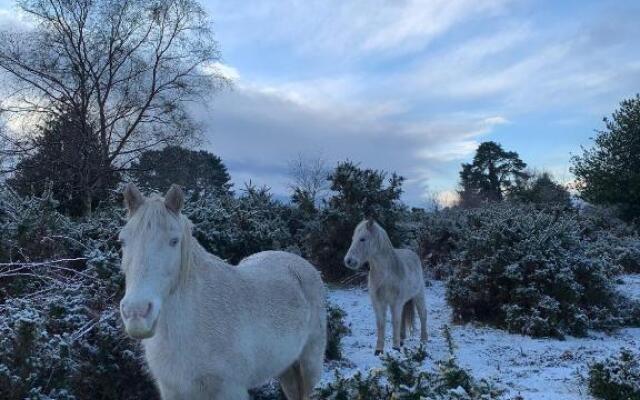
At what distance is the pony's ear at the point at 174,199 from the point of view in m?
2.75

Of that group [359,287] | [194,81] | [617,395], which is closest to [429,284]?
[359,287]

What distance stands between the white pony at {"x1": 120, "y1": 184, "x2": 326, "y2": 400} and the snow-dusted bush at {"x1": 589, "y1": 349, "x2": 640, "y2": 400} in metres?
3.48

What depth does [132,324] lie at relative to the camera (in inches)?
89.7

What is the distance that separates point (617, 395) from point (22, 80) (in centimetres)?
2051

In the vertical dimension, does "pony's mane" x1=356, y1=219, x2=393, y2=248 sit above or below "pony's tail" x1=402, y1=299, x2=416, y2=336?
above

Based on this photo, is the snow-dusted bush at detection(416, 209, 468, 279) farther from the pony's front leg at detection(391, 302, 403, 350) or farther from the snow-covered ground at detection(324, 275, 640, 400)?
the pony's front leg at detection(391, 302, 403, 350)

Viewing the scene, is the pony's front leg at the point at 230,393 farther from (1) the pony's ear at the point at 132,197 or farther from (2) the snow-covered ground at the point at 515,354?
(2) the snow-covered ground at the point at 515,354

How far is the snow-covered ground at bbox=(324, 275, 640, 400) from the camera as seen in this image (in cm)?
595

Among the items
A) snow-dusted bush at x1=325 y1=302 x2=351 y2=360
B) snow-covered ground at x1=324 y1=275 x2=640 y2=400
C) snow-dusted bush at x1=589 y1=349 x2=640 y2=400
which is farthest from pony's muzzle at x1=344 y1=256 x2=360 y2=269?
snow-dusted bush at x1=589 y1=349 x2=640 y2=400

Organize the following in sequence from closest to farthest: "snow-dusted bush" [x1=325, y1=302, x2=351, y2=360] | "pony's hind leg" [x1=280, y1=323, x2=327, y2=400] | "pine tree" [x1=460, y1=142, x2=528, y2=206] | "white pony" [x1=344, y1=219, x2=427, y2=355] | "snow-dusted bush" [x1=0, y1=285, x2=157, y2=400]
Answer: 1. "snow-dusted bush" [x1=0, y1=285, x2=157, y2=400]
2. "pony's hind leg" [x1=280, y1=323, x2=327, y2=400]
3. "snow-dusted bush" [x1=325, y1=302, x2=351, y2=360]
4. "white pony" [x1=344, y1=219, x2=427, y2=355]
5. "pine tree" [x1=460, y1=142, x2=528, y2=206]

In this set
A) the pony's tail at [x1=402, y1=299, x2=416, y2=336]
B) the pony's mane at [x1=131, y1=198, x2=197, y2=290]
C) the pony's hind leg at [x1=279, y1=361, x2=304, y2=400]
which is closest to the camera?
the pony's mane at [x1=131, y1=198, x2=197, y2=290]

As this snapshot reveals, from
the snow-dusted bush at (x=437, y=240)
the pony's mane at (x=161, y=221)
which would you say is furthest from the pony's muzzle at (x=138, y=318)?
the snow-dusted bush at (x=437, y=240)

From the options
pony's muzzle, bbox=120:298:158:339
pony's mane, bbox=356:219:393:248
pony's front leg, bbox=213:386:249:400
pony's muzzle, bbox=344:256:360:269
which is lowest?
pony's front leg, bbox=213:386:249:400

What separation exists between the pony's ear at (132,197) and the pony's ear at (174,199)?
14cm
